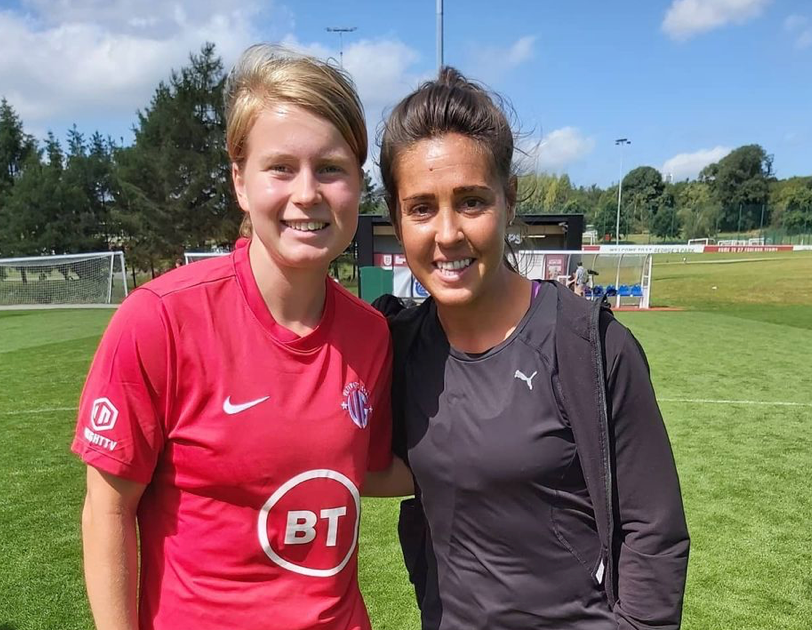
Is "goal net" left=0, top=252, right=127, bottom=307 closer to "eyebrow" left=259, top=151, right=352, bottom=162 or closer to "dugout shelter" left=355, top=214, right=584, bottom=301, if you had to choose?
"dugout shelter" left=355, top=214, right=584, bottom=301

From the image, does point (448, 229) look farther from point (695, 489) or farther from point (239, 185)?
point (695, 489)

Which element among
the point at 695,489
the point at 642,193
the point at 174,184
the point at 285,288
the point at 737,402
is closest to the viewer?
the point at 285,288

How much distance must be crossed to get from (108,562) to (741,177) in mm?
101739

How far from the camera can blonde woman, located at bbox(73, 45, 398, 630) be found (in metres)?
1.30

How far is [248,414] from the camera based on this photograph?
1357 millimetres

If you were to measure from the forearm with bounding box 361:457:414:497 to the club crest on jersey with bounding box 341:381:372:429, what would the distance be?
332 mm

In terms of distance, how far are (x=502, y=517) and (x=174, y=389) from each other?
0.84 metres

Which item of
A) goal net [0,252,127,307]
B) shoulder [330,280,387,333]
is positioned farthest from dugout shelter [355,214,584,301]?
shoulder [330,280,387,333]

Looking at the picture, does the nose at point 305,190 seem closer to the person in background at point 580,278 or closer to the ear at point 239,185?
the ear at point 239,185

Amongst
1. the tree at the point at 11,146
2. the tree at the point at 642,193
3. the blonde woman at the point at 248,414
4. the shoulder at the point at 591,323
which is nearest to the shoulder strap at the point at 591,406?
the shoulder at the point at 591,323

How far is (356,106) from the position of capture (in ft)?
4.89

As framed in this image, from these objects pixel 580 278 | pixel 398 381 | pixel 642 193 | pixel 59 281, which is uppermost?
pixel 642 193

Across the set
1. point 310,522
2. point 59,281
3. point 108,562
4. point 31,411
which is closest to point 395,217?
point 310,522

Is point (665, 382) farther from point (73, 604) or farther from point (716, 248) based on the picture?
point (716, 248)
